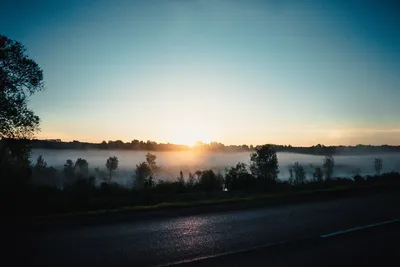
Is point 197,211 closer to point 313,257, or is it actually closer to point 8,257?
point 313,257

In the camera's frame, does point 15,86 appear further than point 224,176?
No

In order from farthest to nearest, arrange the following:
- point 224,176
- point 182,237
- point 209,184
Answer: point 224,176
point 209,184
point 182,237

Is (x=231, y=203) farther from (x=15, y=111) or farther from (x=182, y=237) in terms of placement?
(x=15, y=111)

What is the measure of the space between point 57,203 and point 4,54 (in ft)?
38.5

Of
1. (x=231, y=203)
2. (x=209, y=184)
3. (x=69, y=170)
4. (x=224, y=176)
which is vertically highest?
Answer: (x=231, y=203)

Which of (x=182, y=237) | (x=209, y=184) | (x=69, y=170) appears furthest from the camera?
(x=69, y=170)

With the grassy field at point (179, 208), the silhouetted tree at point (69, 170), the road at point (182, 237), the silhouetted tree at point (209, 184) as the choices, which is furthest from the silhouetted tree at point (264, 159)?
the silhouetted tree at point (69, 170)

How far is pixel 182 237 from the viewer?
8125 millimetres

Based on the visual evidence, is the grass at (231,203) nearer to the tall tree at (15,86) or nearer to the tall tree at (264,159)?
the tall tree at (15,86)

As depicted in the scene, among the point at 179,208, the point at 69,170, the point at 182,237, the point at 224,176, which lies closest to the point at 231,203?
the point at 179,208

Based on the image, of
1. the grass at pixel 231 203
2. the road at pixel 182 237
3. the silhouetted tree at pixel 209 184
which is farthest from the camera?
the silhouetted tree at pixel 209 184

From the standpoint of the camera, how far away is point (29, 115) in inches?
766

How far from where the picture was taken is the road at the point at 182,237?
6426mm

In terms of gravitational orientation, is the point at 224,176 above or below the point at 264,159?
below
